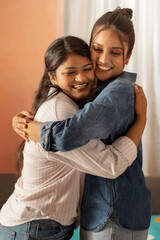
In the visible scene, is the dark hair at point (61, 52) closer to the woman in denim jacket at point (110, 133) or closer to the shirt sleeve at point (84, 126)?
the woman in denim jacket at point (110, 133)

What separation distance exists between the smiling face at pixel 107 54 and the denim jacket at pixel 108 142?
70 millimetres

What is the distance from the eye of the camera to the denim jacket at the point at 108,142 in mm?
875

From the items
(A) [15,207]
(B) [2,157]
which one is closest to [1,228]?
(A) [15,207]

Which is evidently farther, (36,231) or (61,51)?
(61,51)

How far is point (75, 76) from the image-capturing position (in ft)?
3.94

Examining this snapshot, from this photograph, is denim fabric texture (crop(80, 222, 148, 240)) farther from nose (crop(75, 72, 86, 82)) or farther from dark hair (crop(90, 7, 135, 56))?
dark hair (crop(90, 7, 135, 56))

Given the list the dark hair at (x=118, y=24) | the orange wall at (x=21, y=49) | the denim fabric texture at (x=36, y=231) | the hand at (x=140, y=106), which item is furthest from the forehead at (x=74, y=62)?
the orange wall at (x=21, y=49)

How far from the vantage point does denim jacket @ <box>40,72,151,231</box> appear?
875 millimetres

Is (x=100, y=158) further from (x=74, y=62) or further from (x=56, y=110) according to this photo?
(x=74, y=62)

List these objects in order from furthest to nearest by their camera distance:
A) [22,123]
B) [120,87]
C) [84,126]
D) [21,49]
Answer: [21,49], [22,123], [120,87], [84,126]

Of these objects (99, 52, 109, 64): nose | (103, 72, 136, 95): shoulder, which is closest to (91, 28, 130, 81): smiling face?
(99, 52, 109, 64): nose

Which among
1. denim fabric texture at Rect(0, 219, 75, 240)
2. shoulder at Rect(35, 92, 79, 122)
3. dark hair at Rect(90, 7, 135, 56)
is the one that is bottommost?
denim fabric texture at Rect(0, 219, 75, 240)

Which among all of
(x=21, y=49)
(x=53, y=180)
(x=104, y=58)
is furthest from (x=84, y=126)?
(x=21, y=49)

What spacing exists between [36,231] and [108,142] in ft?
1.26
